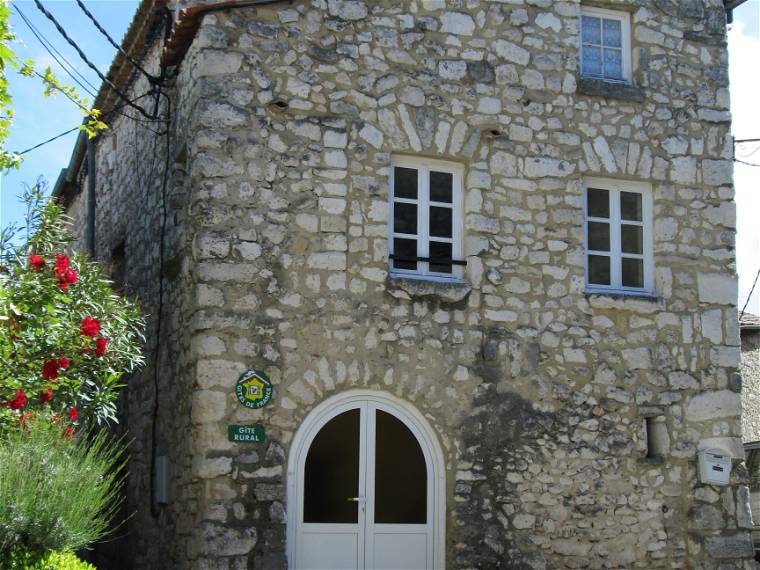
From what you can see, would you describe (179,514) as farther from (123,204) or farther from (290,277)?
(123,204)

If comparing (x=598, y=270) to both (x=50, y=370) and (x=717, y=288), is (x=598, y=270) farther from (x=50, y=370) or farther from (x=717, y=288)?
(x=50, y=370)

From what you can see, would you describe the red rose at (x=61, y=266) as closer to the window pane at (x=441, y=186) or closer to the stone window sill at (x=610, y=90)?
the window pane at (x=441, y=186)

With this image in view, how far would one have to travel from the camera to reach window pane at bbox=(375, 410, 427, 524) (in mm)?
9180

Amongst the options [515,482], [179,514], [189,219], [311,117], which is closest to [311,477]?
[179,514]

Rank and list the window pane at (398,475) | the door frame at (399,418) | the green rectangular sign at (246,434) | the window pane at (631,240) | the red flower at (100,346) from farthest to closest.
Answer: the window pane at (631,240) < the window pane at (398,475) < the door frame at (399,418) < the green rectangular sign at (246,434) < the red flower at (100,346)

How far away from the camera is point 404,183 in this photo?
31.9 ft

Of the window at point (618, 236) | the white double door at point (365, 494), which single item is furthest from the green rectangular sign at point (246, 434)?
the window at point (618, 236)

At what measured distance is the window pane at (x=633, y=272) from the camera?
10.4 meters

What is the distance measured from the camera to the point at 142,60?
12156mm

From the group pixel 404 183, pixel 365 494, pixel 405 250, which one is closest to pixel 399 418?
pixel 365 494

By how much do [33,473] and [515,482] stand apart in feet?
14.5

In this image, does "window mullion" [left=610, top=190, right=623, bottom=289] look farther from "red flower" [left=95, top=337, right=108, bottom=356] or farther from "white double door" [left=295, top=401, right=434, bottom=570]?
"red flower" [left=95, top=337, right=108, bottom=356]

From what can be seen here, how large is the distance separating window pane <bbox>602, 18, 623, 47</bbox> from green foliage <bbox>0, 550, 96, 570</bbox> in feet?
23.7

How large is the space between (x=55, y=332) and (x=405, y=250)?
317cm
